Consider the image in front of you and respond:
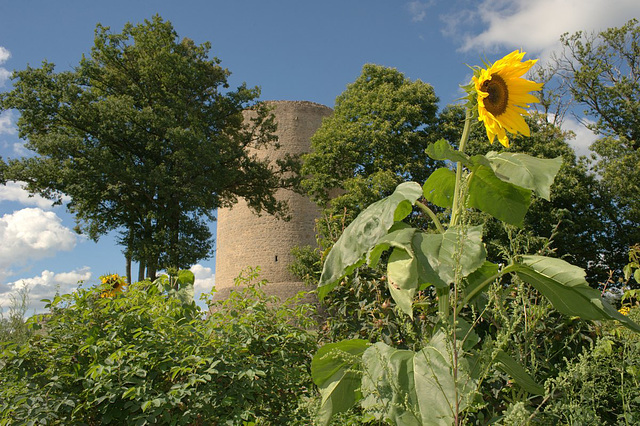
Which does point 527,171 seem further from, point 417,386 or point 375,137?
point 375,137

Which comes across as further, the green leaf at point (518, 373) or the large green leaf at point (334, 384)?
the large green leaf at point (334, 384)

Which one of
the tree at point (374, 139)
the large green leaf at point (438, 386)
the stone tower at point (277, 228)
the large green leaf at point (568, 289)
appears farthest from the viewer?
the stone tower at point (277, 228)

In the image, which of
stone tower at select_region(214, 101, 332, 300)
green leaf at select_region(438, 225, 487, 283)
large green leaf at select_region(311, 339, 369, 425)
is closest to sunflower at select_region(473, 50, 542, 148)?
green leaf at select_region(438, 225, 487, 283)

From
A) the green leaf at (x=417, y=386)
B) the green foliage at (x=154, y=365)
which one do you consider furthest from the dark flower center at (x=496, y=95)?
the green foliage at (x=154, y=365)

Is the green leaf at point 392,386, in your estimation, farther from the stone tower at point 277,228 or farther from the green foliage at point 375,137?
the stone tower at point 277,228

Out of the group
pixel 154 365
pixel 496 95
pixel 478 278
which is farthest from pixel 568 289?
pixel 154 365

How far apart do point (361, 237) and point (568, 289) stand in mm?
672

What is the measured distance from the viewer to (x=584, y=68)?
16219mm

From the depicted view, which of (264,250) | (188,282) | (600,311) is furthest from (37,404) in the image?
(264,250)

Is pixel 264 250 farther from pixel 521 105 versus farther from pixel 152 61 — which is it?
pixel 521 105

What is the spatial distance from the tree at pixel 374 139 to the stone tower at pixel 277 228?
356cm

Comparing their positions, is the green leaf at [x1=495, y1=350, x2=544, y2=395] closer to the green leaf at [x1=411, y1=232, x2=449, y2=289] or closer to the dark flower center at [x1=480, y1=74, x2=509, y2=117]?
the green leaf at [x1=411, y1=232, x2=449, y2=289]

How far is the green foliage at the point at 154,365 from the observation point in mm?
2348

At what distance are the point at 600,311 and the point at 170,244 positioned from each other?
14.0 m
